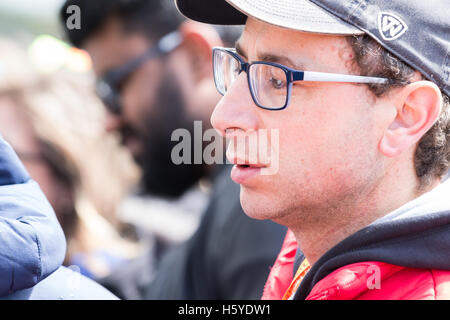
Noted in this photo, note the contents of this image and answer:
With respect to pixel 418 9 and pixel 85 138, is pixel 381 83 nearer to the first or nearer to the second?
pixel 418 9

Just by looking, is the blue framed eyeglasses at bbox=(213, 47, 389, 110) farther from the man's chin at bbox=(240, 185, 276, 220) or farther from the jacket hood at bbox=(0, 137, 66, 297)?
the jacket hood at bbox=(0, 137, 66, 297)

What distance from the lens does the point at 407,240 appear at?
142 cm

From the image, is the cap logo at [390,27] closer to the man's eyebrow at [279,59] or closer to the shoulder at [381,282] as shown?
the man's eyebrow at [279,59]

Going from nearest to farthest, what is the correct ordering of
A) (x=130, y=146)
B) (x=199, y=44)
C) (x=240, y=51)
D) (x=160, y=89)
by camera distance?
(x=240, y=51) → (x=199, y=44) → (x=160, y=89) → (x=130, y=146)

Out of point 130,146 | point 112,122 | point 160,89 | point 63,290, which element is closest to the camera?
point 63,290

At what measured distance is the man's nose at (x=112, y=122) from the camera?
12.9 ft

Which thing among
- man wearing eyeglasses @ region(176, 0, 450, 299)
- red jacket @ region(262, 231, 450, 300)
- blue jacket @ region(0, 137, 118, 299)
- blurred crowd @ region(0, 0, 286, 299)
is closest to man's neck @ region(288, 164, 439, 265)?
man wearing eyeglasses @ region(176, 0, 450, 299)

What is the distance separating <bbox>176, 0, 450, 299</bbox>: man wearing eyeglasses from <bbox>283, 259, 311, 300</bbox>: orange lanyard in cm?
12

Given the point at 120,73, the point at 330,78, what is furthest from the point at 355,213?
the point at 120,73

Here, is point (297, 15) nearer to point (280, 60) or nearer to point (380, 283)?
point (280, 60)

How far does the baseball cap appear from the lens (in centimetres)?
149

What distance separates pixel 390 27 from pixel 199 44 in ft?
6.83

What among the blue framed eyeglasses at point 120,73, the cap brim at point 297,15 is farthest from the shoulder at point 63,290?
the blue framed eyeglasses at point 120,73

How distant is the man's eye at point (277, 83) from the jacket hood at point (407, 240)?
41 centimetres
